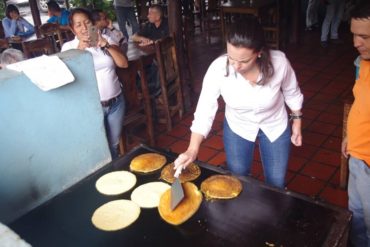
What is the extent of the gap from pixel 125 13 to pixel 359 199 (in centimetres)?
632

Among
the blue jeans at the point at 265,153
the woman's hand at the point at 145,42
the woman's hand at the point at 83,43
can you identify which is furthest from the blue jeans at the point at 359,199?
the woman's hand at the point at 145,42

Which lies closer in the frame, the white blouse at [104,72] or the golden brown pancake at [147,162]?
the golden brown pancake at [147,162]

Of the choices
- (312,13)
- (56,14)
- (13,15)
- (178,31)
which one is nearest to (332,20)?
(312,13)

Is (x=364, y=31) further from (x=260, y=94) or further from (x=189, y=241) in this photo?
(x=189, y=241)

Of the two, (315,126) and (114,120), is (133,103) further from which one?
(315,126)

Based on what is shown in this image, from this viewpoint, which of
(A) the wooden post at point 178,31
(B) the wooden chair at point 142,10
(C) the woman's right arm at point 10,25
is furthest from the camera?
(B) the wooden chair at point 142,10

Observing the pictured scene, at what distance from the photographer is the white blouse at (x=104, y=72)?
8.79 ft

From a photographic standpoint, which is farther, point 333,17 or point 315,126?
point 333,17

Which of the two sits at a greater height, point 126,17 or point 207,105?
point 126,17

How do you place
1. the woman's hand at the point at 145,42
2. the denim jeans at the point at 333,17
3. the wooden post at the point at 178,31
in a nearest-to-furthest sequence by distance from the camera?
1. the wooden post at the point at 178,31
2. the woman's hand at the point at 145,42
3. the denim jeans at the point at 333,17

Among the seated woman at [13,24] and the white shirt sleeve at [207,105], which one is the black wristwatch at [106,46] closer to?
the white shirt sleeve at [207,105]

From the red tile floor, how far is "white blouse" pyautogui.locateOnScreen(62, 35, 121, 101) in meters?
0.99

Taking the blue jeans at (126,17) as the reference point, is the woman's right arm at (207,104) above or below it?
below

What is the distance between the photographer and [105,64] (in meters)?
2.70
